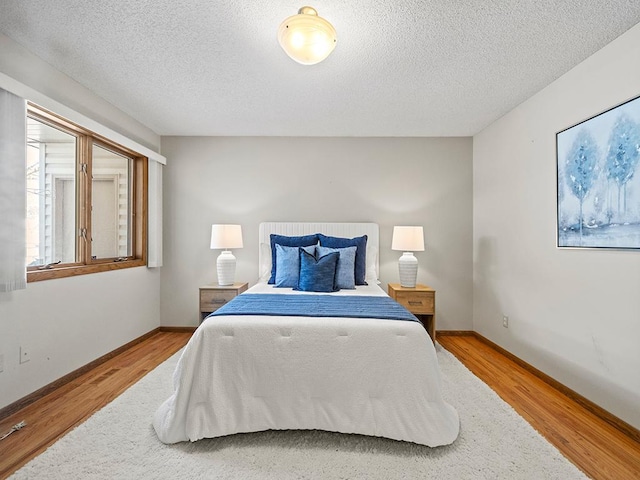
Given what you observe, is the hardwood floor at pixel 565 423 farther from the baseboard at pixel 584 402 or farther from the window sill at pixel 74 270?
the window sill at pixel 74 270

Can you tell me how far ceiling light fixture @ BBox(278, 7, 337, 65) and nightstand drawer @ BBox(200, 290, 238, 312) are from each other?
2.49 metres

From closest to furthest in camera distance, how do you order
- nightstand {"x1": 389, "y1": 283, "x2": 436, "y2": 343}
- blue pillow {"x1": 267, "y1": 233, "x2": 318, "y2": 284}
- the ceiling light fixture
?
1. the ceiling light fixture
2. nightstand {"x1": 389, "y1": 283, "x2": 436, "y2": 343}
3. blue pillow {"x1": 267, "y1": 233, "x2": 318, "y2": 284}

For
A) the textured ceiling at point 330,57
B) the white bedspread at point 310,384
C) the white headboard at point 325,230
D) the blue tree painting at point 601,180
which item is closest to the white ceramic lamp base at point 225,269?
the white headboard at point 325,230

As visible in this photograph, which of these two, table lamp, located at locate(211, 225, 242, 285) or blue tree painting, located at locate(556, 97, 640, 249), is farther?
table lamp, located at locate(211, 225, 242, 285)

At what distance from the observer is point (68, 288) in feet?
8.71

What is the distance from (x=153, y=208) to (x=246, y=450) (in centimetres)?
307

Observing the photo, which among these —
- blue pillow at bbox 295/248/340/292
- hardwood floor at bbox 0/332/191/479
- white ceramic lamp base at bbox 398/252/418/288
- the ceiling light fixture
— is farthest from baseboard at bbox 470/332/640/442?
hardwood floor at bbox 0/332/191/479

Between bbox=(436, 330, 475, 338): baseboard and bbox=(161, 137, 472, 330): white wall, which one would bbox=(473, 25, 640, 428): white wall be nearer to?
bbox=(436, 330, 475, 338): baseboard

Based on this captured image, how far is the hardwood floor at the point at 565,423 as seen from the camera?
170 centimetres

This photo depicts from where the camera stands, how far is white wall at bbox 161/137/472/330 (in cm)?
408

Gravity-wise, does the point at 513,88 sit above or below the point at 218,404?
above

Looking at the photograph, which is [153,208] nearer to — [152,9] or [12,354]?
[12,354]

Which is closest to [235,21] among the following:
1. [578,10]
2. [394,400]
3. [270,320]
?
[270,320]

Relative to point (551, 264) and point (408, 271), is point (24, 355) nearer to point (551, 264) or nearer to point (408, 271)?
point (408, 271)
